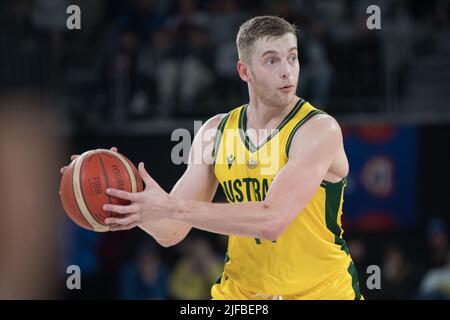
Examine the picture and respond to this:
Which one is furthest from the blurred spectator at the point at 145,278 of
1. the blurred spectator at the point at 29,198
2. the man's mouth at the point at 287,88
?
the man's mouth at the point at 287,88

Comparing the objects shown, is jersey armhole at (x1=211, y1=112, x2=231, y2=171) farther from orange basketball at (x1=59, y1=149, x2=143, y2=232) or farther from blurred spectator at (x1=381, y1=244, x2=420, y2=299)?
blurred spectator at (x1=381, y1=244, x2=420, y2=299)

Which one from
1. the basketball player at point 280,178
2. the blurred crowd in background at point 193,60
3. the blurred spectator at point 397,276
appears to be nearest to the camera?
the basketball player at point 280,178

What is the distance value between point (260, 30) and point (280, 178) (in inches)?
40.4

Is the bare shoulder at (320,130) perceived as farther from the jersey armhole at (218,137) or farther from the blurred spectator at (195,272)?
the blurred spectator at (195,272)

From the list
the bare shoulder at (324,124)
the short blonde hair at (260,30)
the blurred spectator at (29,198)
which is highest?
the short blonde hair at (260,30)

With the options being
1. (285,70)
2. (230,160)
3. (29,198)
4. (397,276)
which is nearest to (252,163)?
(230,160)

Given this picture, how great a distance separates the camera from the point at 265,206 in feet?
15.9

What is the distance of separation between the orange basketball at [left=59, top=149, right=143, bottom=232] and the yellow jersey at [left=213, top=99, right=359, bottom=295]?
799 millimetres

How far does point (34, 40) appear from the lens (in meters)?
11.7

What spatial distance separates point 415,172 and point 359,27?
2.31m

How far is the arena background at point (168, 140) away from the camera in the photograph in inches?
434

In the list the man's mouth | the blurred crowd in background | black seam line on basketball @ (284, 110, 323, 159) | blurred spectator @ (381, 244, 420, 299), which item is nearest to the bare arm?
black seam line on basketball @ (284, 110, 323, 159)

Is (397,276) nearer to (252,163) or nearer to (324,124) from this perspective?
(252,163)

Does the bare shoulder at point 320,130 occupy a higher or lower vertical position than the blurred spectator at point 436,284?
higher
